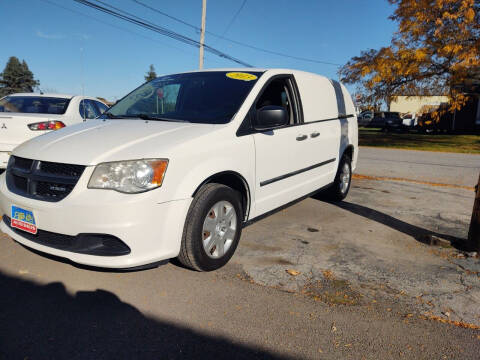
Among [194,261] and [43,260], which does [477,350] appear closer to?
[194,261]

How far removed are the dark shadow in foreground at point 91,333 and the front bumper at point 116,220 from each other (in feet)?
1.11

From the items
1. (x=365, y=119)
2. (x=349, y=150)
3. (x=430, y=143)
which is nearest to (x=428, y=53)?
(x=430, y=143)

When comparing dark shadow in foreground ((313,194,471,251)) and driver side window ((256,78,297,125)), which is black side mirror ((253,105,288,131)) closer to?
driver side window ((256,78,297,125))

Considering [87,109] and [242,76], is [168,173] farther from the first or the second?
[87,109]

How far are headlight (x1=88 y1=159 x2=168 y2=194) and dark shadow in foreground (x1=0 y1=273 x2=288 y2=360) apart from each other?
876mm

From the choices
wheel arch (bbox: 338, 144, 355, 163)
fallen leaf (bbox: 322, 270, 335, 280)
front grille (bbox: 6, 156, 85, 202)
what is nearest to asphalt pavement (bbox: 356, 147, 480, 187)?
wheel arch (bbox: 338, 144, 355, 163)

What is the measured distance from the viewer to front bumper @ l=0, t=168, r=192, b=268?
248 centimetres

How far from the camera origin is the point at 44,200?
2666 mm

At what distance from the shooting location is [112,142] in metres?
2.85

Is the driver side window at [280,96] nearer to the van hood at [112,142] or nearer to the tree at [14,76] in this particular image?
the van hood at [112,142]

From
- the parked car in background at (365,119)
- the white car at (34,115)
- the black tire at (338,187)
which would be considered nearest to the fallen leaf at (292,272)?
the black tire at (338,187)

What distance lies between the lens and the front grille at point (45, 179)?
262 cm

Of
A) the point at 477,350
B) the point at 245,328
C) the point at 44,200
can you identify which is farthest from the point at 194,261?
the point at 477,350

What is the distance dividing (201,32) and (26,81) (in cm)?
7450
